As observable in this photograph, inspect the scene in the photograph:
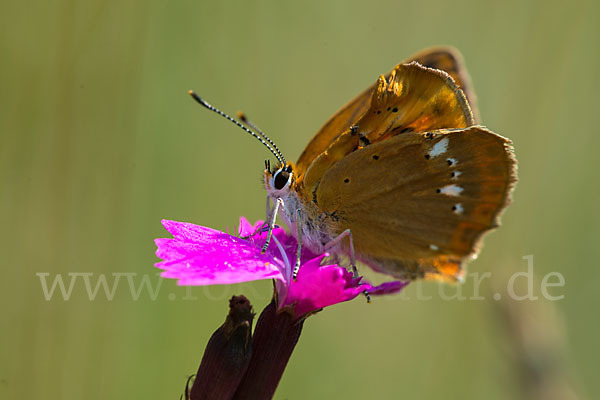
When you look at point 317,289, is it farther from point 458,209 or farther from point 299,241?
point 458,209

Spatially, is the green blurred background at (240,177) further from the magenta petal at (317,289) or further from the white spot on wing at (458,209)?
the magenta petal at (317,289)

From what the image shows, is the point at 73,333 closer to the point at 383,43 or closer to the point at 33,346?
the point at 33,346

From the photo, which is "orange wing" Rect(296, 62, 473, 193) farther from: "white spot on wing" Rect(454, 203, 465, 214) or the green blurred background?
the green blurred background

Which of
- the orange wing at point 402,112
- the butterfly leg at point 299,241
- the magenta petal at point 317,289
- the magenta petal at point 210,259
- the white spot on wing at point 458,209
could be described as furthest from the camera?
the white spot on wing at point 458,209

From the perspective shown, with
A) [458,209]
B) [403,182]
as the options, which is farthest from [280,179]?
[458,209]

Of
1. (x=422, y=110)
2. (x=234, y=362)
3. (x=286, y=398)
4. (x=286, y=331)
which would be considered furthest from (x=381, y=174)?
(x=286, y=398)

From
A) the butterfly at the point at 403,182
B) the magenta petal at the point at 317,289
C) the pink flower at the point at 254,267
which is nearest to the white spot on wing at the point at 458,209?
the butterfly at the point at 403,182

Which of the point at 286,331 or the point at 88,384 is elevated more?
the point at 286,331
